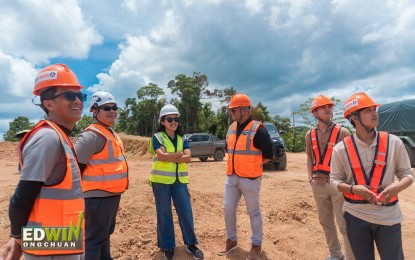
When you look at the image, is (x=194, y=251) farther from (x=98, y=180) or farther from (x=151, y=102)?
(x=151, y=102)

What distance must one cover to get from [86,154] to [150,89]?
3512cm

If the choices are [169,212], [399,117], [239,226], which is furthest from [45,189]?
[399,117]

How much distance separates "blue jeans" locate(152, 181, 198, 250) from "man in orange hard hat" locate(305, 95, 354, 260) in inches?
64.9

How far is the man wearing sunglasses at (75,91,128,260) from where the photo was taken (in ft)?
9.08

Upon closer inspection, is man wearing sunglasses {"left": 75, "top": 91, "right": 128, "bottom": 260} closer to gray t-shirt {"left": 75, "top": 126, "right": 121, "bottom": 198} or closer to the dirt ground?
gray t-shirt {"left": 75, "top": 126, "right": 121, "bottom": 198}

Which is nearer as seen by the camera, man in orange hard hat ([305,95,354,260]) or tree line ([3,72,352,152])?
man in orange hard hat ([305,95,354,260])

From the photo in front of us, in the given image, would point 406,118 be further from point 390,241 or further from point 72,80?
point 72,80

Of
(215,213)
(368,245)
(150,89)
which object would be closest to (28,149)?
(368,245)

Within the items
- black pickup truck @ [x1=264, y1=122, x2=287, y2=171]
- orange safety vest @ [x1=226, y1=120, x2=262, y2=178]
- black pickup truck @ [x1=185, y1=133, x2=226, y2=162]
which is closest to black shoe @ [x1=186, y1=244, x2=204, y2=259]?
orange safety vest @ [x1=226, y1=120, x2=262, y2=178]

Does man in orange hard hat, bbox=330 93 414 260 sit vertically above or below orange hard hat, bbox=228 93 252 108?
below

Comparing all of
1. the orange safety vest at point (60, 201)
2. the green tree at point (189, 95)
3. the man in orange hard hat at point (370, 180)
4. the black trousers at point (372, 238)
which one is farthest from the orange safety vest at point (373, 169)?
the green tree at point (189, 95)

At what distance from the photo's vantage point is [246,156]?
3734 millimetres

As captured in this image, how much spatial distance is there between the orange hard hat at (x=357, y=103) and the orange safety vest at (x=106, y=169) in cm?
223

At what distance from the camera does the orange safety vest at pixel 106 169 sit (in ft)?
9.12
